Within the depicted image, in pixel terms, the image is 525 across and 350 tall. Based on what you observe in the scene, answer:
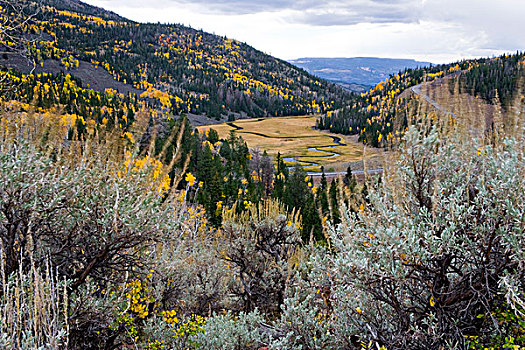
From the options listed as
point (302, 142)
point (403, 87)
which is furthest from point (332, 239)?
point (403, 87)

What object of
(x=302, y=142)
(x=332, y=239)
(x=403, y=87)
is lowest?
(x=302, y=142)

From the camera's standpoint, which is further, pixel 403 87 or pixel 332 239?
pixel 403 87

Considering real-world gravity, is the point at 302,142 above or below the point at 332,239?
below

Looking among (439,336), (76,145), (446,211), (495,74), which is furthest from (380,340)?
(495,74)

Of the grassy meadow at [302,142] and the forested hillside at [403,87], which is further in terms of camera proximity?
the forested hillside at [403,87]

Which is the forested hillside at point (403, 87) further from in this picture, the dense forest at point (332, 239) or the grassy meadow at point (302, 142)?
the dense forest at point (332, 239)

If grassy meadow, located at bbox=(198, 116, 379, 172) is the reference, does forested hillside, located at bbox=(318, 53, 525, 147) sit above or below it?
above

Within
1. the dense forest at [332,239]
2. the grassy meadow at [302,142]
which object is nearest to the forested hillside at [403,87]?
the grassy meadow at [302,142]

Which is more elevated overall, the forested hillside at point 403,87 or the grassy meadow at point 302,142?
the forested hillside at point 403,87

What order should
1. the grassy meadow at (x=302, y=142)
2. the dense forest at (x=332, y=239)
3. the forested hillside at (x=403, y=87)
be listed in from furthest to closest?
the forested hillside at (x=403, y=87) < the grassy meadow at (x=302, y=142) < the dense forest at (x=332, y=239)

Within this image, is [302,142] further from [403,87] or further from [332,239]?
[332,239]

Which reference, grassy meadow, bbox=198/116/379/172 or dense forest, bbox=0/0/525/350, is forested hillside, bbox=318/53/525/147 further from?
dense forest, bbox=0/0/525/350

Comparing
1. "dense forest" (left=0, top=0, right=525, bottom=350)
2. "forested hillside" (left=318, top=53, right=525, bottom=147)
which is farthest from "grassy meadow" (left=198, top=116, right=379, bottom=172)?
"dense forest" (left=0, top=0, right=525, bottom=350)

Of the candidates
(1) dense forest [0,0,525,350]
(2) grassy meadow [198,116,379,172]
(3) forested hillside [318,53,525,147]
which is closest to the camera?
(1) dense forest [0,0,525,350]
